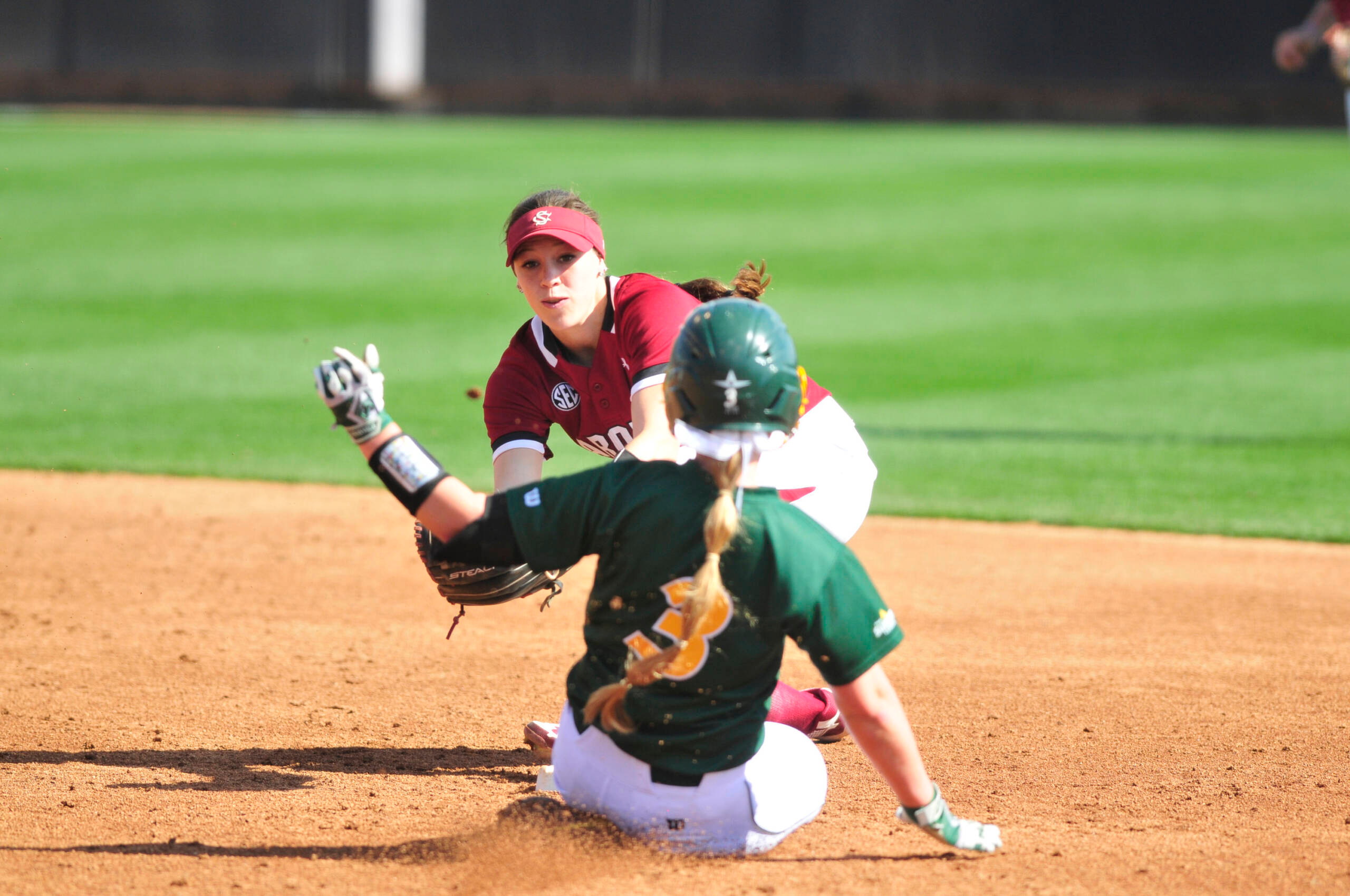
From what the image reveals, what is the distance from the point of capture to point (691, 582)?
9.41ft

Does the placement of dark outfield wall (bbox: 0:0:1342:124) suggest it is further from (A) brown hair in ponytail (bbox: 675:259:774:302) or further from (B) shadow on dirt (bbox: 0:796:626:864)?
(B) shadow on dirt (bbox: 0:796:626:864)

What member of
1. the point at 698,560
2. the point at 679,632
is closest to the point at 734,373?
the point at 698,560

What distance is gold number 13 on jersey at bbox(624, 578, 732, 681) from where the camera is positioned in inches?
113

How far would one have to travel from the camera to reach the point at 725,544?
9.05 feet

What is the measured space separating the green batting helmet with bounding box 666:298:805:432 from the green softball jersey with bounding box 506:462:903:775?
0.13 m

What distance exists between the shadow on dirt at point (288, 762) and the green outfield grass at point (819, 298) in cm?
346

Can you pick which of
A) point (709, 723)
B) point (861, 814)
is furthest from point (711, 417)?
point (861, 814)

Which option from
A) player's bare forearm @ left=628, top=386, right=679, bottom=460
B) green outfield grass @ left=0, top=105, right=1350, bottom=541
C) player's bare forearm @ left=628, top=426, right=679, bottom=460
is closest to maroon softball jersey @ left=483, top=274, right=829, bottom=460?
player's bare forearm @ left=628, top=386, right=679, bottom=460

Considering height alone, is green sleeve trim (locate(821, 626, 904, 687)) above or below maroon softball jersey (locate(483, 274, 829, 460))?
below

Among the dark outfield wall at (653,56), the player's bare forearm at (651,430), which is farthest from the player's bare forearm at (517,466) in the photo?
the dark outfield wall at (653,56)

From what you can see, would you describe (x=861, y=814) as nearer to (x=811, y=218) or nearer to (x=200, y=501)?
(x=200, y=501)

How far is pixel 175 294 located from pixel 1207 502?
350 inches

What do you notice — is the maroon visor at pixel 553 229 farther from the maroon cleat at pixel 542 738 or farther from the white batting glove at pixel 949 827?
the white batting glove at pixel 949 827

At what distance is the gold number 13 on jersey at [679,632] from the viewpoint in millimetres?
2883
